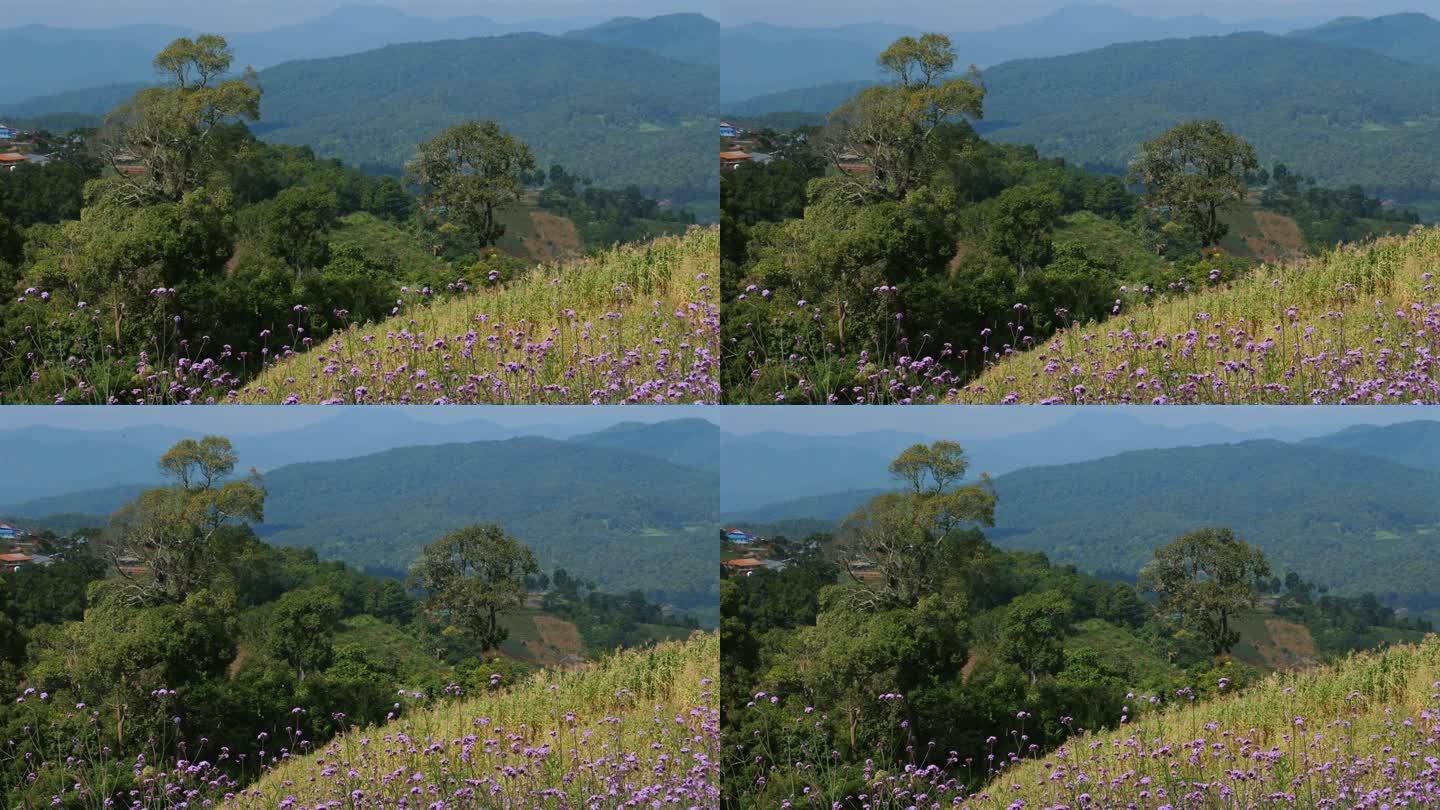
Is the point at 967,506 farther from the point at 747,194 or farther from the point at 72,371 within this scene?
the point at 72,371

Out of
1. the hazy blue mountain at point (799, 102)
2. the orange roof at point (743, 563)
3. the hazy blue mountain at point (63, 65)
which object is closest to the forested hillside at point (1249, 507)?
the orange roof at point (743, 563)

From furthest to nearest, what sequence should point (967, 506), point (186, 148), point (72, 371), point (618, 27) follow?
point (618, 27) → point (186, 148) → point (72, 371) → point (967, 506)

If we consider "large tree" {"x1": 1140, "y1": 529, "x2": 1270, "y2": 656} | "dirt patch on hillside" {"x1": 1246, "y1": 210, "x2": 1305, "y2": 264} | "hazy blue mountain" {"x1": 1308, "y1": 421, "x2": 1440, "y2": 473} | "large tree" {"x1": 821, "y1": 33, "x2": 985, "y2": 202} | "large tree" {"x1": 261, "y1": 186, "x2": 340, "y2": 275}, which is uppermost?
"large tree" {"x1": 821, "y1": 33, "x2": 985, "y2": 202}

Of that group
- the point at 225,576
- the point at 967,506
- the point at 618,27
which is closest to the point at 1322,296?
the point at 967,506

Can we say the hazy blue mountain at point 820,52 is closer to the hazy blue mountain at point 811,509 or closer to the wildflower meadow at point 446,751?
the hazy blue mountain at point 811,509

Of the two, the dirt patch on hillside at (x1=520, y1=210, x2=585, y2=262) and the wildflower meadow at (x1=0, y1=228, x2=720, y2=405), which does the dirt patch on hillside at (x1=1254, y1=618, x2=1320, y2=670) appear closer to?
the wildflower meadow at (x1=0, y1=228, x2=720, y2=405)

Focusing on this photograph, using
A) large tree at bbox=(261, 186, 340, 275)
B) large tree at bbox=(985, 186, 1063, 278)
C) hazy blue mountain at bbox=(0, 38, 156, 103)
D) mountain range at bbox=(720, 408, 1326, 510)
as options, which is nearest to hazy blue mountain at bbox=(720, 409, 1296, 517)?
mountain range at bbox=(720, 408, 1326, 510)
